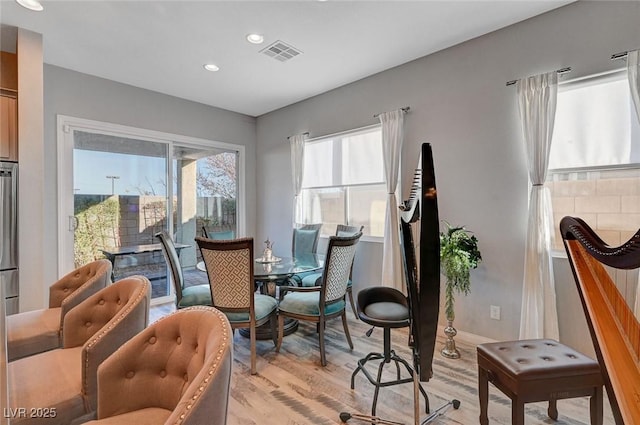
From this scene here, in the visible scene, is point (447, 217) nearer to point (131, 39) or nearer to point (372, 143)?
point (372, 143)

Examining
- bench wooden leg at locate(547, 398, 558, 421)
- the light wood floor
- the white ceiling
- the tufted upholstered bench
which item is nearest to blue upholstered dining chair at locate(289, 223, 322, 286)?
the light wood floor

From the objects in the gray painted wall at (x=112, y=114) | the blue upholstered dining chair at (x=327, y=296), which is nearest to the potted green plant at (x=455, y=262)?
the blue upholstered dining chair at (x=327, y=296)

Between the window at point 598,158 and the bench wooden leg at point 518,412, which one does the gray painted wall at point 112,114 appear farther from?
the window at point 598,158

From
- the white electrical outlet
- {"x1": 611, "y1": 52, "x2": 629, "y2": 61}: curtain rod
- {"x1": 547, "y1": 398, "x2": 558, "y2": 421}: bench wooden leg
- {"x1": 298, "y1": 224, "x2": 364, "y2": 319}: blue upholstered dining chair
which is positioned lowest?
{"x1": 547, "y1": 398, "x2": 558, "y2": 421}: bench wooden leg

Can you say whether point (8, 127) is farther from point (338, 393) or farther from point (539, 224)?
point (539, 224)

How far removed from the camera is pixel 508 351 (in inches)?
69.6

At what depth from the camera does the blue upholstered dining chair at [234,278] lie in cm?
240

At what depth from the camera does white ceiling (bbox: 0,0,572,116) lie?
8.29ft

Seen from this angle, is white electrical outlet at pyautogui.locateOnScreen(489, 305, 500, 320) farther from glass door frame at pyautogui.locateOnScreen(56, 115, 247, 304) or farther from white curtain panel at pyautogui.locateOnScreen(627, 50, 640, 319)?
glass door frame at pyautogui.locateOnScreen(56, 115, 247, 304)

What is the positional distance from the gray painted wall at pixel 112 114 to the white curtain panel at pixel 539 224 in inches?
164

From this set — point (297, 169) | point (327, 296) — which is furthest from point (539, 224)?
point (297, 169)

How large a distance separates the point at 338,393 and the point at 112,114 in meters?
4.11

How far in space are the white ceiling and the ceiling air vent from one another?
0.07 m

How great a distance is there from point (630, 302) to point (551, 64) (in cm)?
191
